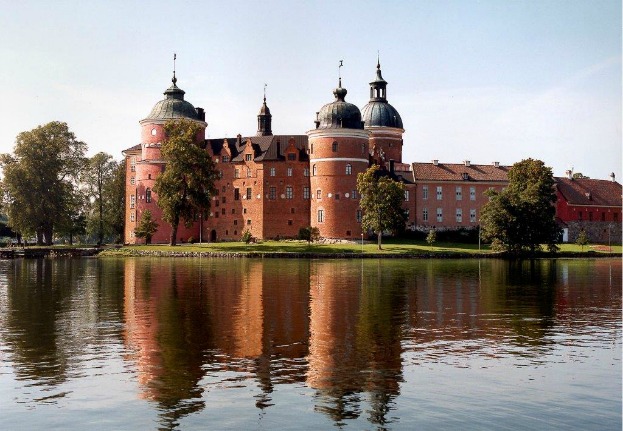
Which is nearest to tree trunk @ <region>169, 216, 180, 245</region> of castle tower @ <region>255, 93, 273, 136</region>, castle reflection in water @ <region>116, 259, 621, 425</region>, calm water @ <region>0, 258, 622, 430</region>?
castle tower @ <region>255, 93, 273, 136</region>

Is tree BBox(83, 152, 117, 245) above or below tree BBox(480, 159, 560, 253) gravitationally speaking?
above

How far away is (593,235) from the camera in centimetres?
10681

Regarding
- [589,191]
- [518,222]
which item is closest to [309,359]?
[518,222]

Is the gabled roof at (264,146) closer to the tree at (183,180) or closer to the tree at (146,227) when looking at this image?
the tree at (146,227)

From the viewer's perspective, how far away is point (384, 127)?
4227 inches

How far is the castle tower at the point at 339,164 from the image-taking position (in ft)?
300

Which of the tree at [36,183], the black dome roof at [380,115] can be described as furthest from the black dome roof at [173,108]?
the black dome roof at [380,115]

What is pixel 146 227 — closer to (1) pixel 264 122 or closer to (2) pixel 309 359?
A: (1) pixel 264 122

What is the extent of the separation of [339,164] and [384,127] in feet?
57.7

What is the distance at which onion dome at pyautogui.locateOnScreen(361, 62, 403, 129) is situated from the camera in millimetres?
108125

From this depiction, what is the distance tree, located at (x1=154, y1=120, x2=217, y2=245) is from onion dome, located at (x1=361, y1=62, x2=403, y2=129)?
31.8 m

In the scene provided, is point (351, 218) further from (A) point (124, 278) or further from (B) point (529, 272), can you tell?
(A) point (124, 278)

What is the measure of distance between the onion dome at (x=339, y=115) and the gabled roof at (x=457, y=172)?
14119mm

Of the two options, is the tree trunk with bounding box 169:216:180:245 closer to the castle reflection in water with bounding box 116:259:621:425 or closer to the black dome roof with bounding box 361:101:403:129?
the black dome roof with bounding box 361:101:403:129
